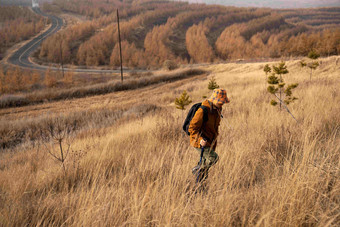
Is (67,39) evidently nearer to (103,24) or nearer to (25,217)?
(103,24)

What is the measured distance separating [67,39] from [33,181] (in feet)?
282

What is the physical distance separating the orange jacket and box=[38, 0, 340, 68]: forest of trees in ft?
147

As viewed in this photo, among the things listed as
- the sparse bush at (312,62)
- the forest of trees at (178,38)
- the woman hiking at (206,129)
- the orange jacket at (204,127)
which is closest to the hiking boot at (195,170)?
the woman hiking at (206,129)

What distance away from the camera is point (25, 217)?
6.40ft

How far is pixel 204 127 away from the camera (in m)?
2.48

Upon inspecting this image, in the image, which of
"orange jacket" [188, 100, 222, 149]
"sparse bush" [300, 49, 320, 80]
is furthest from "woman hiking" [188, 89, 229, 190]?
"sparse bush" [300, 49, 320, 80]

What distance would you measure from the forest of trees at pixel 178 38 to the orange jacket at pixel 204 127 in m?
44.9

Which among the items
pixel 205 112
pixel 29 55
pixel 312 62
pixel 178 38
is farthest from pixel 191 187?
pixel 178 38

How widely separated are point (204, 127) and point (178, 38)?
108235 mm

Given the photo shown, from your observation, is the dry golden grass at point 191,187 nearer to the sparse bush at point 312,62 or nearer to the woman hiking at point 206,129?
the woman hiking at point 206,129

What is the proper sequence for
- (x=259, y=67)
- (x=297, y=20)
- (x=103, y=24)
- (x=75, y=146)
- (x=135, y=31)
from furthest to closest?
(x=297, y=20) → (x=103, y=24) → (x=135, y=31) → (x=259, y=67) → (x=75, y=146)

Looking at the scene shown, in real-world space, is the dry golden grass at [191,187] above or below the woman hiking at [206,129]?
below

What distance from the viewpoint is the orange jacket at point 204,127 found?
2355 mm

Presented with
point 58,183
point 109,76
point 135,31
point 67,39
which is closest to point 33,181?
point 58,183
